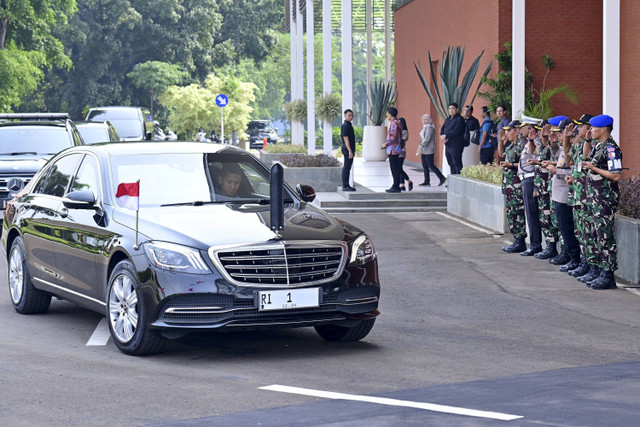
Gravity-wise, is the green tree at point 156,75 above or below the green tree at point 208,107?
above

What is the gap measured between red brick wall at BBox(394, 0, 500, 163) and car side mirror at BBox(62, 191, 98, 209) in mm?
17852

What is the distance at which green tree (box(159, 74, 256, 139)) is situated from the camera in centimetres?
5194

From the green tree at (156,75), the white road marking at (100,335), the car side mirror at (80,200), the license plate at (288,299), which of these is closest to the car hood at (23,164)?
the white road marking at (100,335)

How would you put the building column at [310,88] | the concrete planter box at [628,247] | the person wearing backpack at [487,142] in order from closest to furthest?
the concrete planter box at [628,247] → the person wearing backpack at [487,142] → the building column at [310,88]

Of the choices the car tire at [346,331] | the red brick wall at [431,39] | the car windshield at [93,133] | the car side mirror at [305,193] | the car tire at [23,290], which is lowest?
the car tire at [346,331]

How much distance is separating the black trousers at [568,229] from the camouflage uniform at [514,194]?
5.42 feet

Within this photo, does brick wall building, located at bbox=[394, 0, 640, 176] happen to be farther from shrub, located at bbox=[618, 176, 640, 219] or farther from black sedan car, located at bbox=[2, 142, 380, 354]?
black sedan car, located at bbox=[2, 142, 380, 354]

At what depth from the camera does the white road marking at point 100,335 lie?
8.96 m

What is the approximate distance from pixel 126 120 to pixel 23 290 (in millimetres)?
25870

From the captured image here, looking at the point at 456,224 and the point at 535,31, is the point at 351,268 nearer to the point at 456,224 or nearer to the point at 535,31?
the point at 456,224

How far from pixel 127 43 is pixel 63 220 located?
2229 inches

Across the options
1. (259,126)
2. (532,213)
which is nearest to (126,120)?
(532,213)

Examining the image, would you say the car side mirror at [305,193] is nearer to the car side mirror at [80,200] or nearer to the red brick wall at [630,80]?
the car side mirror at [80,200]

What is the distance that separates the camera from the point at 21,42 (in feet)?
148
